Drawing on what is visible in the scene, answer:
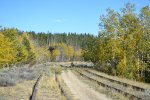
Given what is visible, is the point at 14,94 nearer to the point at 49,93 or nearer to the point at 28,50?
the point at 49,93

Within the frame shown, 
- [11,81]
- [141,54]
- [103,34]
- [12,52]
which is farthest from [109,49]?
[11,81]

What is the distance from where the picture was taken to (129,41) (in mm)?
48875

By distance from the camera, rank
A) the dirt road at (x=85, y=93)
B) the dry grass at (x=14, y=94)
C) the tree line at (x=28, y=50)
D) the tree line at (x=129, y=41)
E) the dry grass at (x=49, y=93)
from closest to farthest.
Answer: the dry grass at (x=14, y=94) → the dry grass at (x=49, y=93) → the dirt road at (x=85, y=93) → the tree line at (x=129, y=41) → the tree line at (x=28, y=50)

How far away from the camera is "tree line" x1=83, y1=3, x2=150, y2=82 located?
46.6 meters

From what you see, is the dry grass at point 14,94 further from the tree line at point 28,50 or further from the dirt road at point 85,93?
the tree line at point 28,50

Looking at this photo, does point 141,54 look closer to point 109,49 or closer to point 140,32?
point 140,32

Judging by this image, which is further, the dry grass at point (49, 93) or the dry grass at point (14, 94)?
the dry grass at point (49, 93)

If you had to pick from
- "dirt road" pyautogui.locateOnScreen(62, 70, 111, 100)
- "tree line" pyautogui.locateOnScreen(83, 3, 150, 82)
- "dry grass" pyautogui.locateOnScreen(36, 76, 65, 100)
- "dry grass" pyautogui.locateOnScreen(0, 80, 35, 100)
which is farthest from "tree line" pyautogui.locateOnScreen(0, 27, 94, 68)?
"dry grass" pyautogui.locateOnScreen(0, 80, 35, 100)

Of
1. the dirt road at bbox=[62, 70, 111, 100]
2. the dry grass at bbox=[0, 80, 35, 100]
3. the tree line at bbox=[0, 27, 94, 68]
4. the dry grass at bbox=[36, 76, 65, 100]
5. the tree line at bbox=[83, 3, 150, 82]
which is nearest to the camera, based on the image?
the dry grass at bbox=[0, 80, 35, 100]

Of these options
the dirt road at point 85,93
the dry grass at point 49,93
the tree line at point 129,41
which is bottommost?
the dirt road at point 85,93

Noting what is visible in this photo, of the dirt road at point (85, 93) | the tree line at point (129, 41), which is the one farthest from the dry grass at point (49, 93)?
the tree line at point (129, 41)

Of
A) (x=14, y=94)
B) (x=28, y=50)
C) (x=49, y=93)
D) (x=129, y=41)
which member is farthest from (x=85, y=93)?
(x=28, y=50)

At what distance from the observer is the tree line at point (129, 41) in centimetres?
4656

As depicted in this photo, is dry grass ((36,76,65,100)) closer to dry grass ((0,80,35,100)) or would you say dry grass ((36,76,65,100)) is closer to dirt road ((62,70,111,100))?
dry grass ((0,80,35,100))
